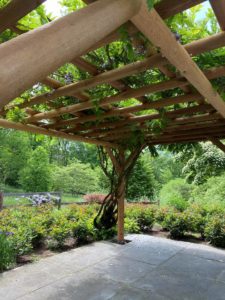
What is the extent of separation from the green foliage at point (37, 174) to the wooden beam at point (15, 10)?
17.9 meters

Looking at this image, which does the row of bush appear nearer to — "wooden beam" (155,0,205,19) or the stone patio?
the stone patio

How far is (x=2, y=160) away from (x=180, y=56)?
19789 mm

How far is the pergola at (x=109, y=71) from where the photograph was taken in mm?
833

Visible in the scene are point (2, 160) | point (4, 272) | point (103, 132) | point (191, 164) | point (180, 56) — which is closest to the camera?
point (180, 56)

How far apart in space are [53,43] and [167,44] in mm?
806

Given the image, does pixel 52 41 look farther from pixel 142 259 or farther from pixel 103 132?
pixel 142 259

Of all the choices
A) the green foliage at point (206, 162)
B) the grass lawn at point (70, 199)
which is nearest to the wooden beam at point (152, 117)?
the green foliage at point (206, 162)

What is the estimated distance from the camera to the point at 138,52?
184cm

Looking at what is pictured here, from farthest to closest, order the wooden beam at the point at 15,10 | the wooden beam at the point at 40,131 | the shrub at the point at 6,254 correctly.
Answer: the shrub at the point at 6,254
the wooden beam at the point at 40,131
the wooden beam at the point at 15,10

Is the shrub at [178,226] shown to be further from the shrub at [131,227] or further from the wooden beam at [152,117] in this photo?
the wooden beam at [152,117]

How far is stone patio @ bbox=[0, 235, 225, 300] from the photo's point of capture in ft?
10.5

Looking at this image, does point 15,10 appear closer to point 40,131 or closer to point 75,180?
point 40,131

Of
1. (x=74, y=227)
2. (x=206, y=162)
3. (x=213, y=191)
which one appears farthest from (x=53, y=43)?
(x=213, y=191)

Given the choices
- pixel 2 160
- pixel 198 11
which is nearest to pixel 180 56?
pixel 198 11
